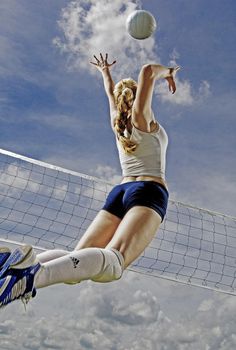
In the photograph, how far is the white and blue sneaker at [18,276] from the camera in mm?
3803

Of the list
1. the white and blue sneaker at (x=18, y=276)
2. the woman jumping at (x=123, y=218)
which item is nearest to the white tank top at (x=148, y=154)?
the woman jumping at (x=123, y=218)

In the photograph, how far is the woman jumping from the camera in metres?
3.88

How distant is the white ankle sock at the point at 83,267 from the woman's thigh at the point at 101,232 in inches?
15.6

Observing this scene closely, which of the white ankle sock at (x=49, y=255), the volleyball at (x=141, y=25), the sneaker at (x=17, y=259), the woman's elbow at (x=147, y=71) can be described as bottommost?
the white ankle sock at (x=49, y=255)

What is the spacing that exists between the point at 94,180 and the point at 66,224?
Answer: 0.62 meters

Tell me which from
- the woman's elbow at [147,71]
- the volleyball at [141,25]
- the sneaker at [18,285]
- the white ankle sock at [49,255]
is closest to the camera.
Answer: the sneaker at [18,285]

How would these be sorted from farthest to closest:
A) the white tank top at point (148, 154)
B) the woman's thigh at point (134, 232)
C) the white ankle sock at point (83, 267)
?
the white tank top at point (148, 154) → the woman's thigh at point (134, 232) → the white ankle sock at point (83, 267)

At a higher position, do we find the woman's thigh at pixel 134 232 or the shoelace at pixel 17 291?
the woman's thigh at pixel 134 232

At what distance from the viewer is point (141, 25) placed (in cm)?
637

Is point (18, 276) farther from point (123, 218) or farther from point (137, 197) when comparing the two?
point (137, 197)

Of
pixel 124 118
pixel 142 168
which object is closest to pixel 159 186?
pixel 142 168

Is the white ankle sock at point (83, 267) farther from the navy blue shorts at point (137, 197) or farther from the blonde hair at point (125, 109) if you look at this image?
the blonde hair at point (125, 109)

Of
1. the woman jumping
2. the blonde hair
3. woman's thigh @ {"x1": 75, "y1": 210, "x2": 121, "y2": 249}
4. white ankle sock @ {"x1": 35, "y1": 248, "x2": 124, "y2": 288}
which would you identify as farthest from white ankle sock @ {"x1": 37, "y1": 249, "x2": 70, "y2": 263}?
the blonde hair

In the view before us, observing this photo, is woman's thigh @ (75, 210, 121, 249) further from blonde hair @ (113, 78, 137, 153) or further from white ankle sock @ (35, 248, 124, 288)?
blonde hair @ (113, 78, 137, 153)
